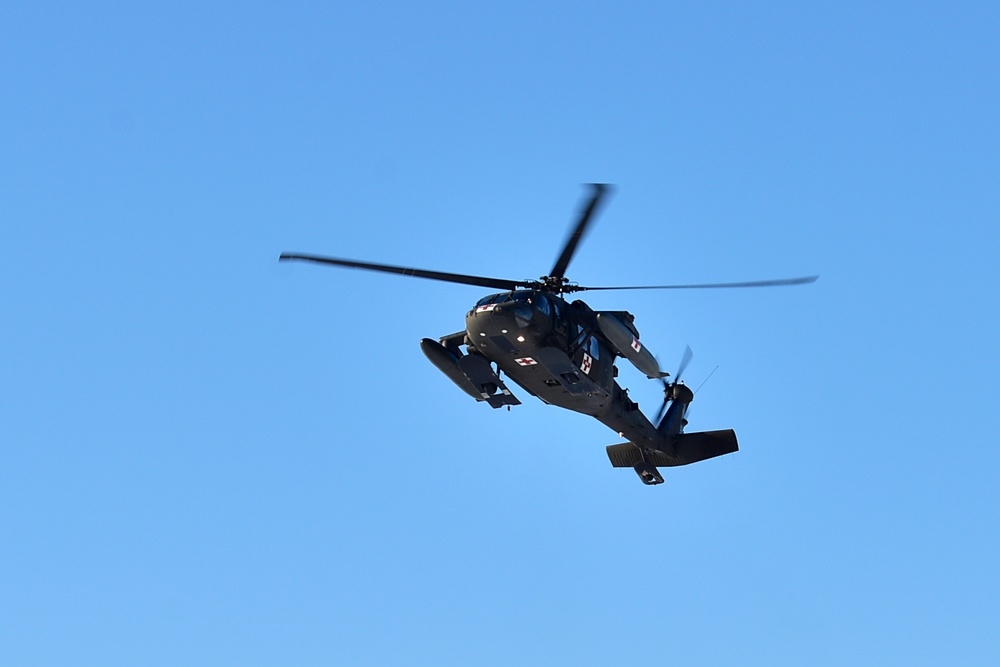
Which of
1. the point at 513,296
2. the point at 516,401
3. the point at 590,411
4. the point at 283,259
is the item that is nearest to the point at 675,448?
the point at 590,411

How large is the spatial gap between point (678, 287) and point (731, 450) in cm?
1217

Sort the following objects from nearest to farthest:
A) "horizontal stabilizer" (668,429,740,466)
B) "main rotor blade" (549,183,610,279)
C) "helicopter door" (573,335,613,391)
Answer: "main rotor blade" (549,183,610,279), "helicopter door" (573,335,613,391), "horizontal stabilizer" (668,429,740,466)

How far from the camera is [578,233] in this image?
48.6 metres

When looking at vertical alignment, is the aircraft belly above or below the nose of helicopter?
below

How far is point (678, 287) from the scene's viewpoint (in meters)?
50.5

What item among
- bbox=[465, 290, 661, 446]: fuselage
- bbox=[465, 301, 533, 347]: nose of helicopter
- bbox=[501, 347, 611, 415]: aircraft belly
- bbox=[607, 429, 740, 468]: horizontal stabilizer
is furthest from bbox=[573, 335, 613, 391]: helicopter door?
bbox=[607, 429, 740, 468]: horizontal stabilizer

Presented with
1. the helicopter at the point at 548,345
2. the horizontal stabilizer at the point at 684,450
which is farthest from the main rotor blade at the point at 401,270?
the horizontal stabilizer at the point at 684,450

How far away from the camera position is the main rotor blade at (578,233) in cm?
4641

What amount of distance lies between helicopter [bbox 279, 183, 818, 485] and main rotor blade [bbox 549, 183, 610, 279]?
34 mm

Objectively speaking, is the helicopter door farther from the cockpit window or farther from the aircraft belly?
the cockpit window

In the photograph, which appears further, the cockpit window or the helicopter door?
the helicopter door

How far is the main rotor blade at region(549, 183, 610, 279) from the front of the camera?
46.4 meters

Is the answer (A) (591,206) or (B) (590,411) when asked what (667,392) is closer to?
(B) (590,411)

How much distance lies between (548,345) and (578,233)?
4.53 meters
